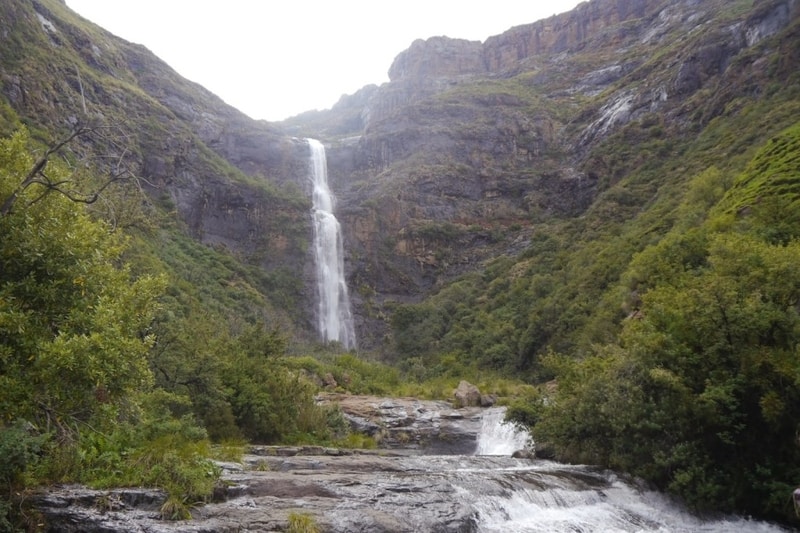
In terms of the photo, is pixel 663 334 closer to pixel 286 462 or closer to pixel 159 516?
pixel 286 462

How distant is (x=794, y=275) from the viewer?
14.1m

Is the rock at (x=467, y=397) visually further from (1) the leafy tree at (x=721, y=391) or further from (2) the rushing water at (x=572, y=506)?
(2) the rushing water at (x=572, y=506)

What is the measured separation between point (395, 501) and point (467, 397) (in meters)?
25.4

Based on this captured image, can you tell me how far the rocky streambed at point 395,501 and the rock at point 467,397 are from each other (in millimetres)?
16121

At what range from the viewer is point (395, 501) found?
11531 millimetres

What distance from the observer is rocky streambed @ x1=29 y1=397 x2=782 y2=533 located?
28.2 ft

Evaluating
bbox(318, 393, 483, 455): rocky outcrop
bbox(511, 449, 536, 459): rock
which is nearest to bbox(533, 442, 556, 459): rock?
bbox(511, 449, 536, 459): rock

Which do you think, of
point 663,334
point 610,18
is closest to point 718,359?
point 663,334

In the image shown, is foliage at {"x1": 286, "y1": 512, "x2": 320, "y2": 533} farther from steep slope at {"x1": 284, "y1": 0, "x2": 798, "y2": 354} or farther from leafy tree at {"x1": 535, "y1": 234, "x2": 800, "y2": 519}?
steep slope at {"x1": 284, "y1": 0, "x2": 798, "y2": 354}

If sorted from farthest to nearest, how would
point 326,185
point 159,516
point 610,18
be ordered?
point 610,18 < point 326,185 < point 159,516

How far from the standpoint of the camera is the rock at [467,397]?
117 ft

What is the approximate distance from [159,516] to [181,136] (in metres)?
77.0

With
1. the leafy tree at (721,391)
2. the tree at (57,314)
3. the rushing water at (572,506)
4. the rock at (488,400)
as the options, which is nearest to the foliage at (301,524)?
the tree at (57,314)

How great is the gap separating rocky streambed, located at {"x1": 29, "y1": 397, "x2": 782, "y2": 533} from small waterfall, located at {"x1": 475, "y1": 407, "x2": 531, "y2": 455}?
766cm
